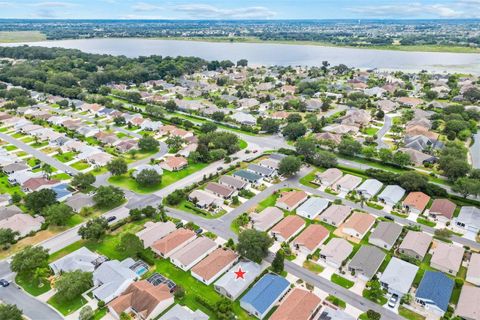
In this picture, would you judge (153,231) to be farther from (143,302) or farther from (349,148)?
(349,148)

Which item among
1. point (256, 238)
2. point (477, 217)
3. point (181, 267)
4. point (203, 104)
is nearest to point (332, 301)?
point (256, 238)

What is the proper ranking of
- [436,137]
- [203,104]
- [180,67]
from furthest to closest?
[180,67]
[203,104]
[436,137]

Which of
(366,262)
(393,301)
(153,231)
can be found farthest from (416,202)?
(153,231)

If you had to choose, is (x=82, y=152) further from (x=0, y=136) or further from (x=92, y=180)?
(x=0, y=136)

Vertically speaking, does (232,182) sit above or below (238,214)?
above

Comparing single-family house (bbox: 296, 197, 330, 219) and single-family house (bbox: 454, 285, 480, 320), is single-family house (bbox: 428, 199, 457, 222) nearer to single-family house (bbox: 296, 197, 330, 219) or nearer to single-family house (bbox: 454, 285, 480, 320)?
single-family house (bbox: 454, 285, 480, 320)

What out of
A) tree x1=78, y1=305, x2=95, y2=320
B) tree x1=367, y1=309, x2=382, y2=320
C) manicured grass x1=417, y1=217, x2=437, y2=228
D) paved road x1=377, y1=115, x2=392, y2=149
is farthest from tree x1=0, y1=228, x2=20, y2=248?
paved road x1=377, y1=115, x2=392, y2=149
